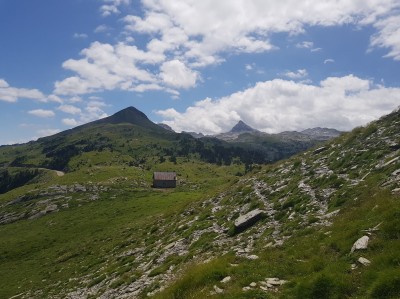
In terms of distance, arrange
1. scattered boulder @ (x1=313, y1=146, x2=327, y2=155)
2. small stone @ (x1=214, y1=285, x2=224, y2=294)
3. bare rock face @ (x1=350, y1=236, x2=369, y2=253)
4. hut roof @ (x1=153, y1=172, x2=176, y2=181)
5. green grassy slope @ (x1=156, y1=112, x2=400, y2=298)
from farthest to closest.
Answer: hut roof @ (x1=153, y1=172, x2=176, y2=181)
scattered boulder @ (x1=313, y1=146, x2=327, y2=155)
small stone @ (x1=214, y1=285, x2=224, y2=294)
bare rock face @ (x1=350, y1=236, x2=369, y2=253)
green grassy slope @ (x1=156, y1=112, x2=400, y2=298)

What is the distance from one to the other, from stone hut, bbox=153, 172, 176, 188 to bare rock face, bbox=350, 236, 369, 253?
554ft

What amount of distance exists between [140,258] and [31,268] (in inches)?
1371

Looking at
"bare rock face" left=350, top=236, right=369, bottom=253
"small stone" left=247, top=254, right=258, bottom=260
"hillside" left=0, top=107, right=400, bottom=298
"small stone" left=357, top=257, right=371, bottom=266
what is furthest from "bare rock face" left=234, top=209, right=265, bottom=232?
"small stone" left=357, top=257, right=371, bottom=266

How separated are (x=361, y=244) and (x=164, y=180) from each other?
172 metres

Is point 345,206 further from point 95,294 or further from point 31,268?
point 31,268

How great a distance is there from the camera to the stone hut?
→ 184 metres

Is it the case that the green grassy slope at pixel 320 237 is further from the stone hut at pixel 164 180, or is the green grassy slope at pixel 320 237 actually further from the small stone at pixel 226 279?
the stone hut at pixel 164 180

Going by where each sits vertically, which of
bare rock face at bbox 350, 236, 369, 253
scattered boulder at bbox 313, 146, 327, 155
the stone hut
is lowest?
the stone hut

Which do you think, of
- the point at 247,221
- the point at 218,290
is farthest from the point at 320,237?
the point at 247,221

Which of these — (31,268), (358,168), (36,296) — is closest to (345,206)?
(358,168)

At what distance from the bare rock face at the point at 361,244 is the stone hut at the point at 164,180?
168866 millimetres

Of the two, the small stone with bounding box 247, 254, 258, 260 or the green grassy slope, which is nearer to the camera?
the green grassy slope

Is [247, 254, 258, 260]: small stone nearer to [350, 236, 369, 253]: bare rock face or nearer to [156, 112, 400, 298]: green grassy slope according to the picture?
[156, 112, 400, 298]: green grassy slope

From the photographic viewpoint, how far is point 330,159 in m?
A: 40.2
